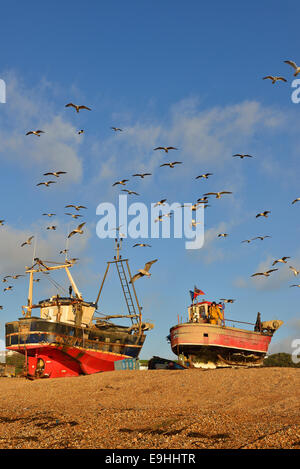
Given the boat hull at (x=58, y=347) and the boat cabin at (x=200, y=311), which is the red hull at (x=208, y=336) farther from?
the boat hull at (x=58, y=347)

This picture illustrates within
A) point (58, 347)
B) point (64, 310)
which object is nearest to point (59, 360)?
point (58, 347)

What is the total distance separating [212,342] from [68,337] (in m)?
15.5

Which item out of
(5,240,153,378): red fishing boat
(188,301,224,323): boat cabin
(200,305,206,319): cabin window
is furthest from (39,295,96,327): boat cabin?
(200,305,206,319): cabin window

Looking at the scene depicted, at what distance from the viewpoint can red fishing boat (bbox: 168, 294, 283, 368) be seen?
41688 mm

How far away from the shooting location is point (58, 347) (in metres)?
43.5

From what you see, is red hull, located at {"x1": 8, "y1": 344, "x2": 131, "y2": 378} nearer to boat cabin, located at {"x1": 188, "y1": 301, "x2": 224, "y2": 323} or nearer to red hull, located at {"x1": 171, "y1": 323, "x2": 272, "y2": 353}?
red hull, located at {"x1": 171, "y1": 323, "x2": 272, "y2": 353}

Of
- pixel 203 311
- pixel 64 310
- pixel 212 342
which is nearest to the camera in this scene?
pixel 212 342

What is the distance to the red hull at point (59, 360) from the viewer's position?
1734 inches

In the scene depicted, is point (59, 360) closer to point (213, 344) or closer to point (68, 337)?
point (68, 337)

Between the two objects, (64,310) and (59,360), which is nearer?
(59,360)

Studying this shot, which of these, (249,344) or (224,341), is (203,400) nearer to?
(224,341)

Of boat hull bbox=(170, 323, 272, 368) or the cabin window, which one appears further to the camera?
the cabin window
